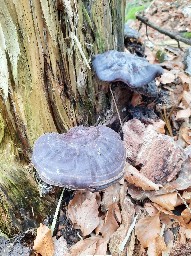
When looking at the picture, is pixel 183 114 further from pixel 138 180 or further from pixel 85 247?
pixel 85 247

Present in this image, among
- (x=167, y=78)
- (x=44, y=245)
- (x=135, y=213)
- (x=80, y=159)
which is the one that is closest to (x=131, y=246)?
(x=135, y=213)

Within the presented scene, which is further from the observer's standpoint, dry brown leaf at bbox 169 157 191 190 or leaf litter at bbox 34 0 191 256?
dry brown leaf at bbox 169 157 191 190

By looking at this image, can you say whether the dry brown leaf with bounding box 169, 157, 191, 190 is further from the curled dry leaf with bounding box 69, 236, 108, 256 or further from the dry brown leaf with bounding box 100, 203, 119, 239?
the curled dry leaf with bounding box 69, 236, 108, 256

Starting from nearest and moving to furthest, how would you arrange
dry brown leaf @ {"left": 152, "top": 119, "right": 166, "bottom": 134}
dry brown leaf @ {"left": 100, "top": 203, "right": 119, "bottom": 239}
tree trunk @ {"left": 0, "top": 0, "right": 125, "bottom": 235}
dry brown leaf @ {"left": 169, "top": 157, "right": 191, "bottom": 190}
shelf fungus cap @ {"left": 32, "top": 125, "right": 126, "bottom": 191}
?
shelf fungus cap @ {"left": 32, "top": 125, "right": 126, "bottom": 191}
tree trunk @ {"left": 0, "top": 0, "right": 125, "bottom": 235}
dry brown leaf @ {"left": 100, "top": 203, "right": 119, "bottom": 239}
dry brown leaf @ {"left": 169, "top": 157, "right": 191, "bottom": 190}
dry brown leaf @ {"left": 152, "top": 119, "right": 166, "bottom": 134}

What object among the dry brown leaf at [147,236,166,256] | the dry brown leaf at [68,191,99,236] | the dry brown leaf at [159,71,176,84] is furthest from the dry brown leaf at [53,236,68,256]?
the dry brown leaf at [159,71,176,84]

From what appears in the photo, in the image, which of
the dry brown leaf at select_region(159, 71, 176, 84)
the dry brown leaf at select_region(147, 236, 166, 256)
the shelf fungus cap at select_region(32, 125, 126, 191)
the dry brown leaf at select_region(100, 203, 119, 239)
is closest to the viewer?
the shelf fungus cap at select_region(32, 125, 126, 191)

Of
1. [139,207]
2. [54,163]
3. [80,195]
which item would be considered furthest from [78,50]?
[139,207]

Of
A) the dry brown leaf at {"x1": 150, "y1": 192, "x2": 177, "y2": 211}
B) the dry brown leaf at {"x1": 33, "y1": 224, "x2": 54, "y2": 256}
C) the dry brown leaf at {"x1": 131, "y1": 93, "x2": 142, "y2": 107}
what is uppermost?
the dry brown leaf at {"x1": 131, "y1": 93, "x2": 142, "y2": 107}

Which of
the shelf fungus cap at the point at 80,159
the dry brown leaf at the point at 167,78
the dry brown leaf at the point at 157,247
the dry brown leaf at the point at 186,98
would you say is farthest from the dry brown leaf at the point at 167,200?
the dry brown leaf at the point at 167,78
